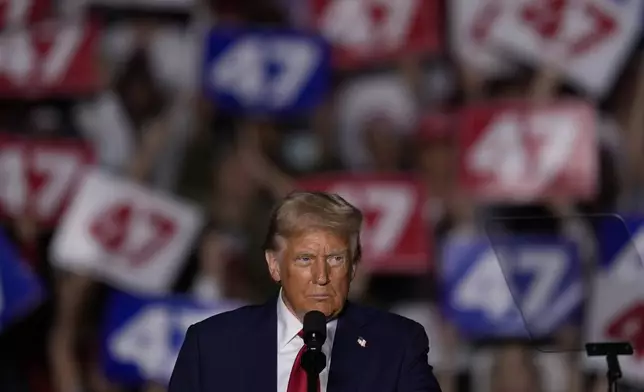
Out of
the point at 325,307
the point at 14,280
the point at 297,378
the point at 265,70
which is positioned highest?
the point at 325,307

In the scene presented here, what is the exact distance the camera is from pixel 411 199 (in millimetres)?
A: 4887

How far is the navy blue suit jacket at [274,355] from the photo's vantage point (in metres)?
2.20

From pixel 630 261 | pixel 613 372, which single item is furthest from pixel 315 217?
pixel 630 261

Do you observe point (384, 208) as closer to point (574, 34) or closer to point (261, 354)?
point (574, 34)

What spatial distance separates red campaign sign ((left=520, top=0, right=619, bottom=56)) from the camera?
196 inches

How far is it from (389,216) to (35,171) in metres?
1.28

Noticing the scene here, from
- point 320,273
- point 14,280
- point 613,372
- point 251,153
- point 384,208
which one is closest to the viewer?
point 320,273

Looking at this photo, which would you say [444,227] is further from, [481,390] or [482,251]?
[481,390]

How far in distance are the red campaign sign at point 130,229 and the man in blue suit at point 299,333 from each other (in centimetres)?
263

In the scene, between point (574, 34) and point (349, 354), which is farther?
point (574, 34)

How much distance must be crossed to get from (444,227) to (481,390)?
0.60 meters

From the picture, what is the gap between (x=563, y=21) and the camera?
4.98 metres

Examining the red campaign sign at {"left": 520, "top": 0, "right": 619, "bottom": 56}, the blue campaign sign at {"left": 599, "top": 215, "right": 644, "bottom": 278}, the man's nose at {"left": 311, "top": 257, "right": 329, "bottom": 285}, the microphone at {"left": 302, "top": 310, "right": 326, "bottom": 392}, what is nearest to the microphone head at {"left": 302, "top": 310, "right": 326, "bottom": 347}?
the microphone at {"left": 302, "top": 310, "right": 326, "bottom": 392}

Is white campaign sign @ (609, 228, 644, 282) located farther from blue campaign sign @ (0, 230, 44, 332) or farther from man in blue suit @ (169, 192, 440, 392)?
blue campaign sign @ (0, 230, 44, 332)
